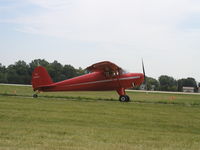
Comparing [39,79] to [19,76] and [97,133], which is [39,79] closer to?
[97,133]

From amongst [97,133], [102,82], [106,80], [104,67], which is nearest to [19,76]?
[102,82]

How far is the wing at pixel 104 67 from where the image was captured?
25141mm

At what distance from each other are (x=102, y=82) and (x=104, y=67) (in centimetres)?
154

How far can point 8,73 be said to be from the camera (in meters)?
87.3

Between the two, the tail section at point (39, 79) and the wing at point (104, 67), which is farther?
the tail section at point (39, 79)

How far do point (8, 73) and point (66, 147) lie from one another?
8302 centimetres

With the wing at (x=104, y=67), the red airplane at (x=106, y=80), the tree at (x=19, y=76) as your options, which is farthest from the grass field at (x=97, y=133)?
the tree at (x=19, y=76)

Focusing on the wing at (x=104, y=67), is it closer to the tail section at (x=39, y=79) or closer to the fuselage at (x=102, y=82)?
the fuselage at (x=102, y=82)

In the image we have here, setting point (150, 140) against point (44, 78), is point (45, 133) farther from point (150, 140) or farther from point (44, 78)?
point (44, 78)

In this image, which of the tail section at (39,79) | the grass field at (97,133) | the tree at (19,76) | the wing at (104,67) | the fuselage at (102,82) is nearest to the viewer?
the grass field at (97,133)

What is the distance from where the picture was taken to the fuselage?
26.3 m

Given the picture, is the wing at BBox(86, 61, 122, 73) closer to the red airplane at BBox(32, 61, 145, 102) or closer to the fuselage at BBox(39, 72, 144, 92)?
the red airplane at BBox(32, 61, 145, 102)

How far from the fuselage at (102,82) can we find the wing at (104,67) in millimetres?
515

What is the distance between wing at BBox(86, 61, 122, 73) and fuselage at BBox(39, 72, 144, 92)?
515 mm
